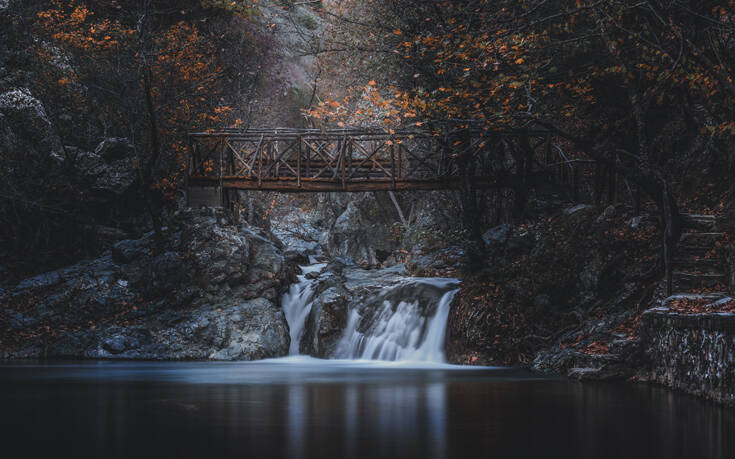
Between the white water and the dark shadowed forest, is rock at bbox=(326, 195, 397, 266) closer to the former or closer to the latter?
the dark shadowed forest

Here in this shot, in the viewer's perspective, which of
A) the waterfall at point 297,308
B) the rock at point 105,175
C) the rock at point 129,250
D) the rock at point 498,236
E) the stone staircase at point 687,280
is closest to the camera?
the stone staircase at point 687,280

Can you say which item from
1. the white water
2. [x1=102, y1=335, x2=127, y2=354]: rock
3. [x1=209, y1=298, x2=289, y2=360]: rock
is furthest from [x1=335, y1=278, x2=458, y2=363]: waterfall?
[x1=102, y1=335, x2=127, y2=354]: rock

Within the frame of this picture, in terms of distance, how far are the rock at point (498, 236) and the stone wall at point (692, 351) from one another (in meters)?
8.16

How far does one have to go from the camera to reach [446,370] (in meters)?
12.9

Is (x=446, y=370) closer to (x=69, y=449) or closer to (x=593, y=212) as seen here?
(x=593, y=212)

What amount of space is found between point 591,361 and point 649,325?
164 cm

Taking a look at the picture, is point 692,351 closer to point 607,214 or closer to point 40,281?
point 607,214

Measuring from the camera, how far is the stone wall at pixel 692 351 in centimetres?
640

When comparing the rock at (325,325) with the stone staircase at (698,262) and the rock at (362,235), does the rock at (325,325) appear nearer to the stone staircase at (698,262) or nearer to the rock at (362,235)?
the stone staircase at (698,262)

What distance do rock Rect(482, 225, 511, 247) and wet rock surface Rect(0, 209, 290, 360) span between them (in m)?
6.57

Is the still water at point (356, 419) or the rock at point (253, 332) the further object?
the rock at point (253, 332)

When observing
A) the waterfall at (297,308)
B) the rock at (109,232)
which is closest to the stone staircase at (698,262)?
the waterfall at (297,308)

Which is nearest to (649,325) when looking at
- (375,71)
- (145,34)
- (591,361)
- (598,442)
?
(591,361)

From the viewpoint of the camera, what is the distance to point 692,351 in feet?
23.9
